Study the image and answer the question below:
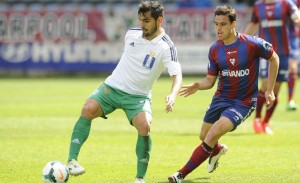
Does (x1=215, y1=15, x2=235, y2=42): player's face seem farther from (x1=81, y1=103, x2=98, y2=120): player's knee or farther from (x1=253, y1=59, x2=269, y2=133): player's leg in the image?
(x1=253, y1=59, x2=269, y2=133): player's leg

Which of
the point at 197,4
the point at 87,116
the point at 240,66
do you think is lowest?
the point at 197,4

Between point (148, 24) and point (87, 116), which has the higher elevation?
point (148, 24)

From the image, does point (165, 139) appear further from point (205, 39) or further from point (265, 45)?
point (205, 39)

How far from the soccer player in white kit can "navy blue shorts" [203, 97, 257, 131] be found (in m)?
0.74

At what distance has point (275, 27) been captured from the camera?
45.2 feet

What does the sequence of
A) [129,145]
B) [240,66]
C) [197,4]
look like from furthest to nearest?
1. [197,4]
2. [129,145]
3. [240,66]

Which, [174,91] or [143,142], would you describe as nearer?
[174,91]

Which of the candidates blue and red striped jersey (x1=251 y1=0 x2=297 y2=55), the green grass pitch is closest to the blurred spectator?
the green grass pitch

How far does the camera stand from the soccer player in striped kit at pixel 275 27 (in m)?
13.5

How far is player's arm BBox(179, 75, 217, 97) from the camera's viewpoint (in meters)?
8.65

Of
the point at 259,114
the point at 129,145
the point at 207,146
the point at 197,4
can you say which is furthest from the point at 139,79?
the point at 197,4

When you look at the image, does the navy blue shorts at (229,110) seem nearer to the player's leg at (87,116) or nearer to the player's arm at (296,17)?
the player's leg at (87,116)

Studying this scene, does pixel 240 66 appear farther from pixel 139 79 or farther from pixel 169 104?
pixel 169 104

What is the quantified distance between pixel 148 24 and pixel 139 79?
0.63 meters
